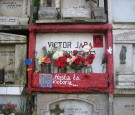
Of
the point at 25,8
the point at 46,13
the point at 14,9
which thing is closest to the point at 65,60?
the point at 46,13

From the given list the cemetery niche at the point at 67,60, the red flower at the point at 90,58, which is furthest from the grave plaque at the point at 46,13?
the red flower at the point at 90,58

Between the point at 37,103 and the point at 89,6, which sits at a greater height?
the point at 89,6

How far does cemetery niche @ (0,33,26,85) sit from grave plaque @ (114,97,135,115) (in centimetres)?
293

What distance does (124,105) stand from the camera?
33.1ft

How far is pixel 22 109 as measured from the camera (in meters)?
10.1

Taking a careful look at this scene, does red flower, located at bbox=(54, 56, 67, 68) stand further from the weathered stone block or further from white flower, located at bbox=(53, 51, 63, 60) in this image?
the weathered stone block

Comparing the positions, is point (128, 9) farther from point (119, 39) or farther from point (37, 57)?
point (37, 57)

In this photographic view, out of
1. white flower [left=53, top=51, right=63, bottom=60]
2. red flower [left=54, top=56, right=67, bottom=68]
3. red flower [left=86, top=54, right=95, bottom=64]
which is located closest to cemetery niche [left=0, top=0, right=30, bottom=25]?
white flower [left=53, top=51, right=63, bottom=60]

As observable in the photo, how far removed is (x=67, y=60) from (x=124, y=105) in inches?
86.1

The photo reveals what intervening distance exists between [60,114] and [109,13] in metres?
3.51

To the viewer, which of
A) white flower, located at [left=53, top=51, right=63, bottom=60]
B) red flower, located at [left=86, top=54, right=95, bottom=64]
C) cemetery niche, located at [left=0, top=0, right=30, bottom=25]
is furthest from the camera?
cemetery niche, located at [left=0, top=0, right=30, bottom=25]

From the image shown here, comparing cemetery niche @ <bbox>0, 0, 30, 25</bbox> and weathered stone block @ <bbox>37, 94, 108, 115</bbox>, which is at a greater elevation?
cemetery niche @ <bbox>0, 0, 30, 25</bbox>

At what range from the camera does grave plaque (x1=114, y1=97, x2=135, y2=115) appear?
10039 millimetres

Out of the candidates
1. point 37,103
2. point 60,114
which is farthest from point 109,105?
point 37,103
